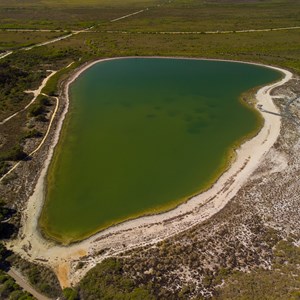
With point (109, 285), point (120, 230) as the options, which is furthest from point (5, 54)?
point (109, 285)

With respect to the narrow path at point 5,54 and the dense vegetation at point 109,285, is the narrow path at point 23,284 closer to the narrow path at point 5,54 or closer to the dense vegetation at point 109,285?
the dense vegetation at point 109,285

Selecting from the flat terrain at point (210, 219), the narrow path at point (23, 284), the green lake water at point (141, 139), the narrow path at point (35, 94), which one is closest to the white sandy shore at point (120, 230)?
the flat terrain at point (210, 219)

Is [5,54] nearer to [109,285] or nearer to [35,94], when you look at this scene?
[35,94]

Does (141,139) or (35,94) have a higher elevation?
(35,94)

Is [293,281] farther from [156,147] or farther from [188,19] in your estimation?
[188,19]

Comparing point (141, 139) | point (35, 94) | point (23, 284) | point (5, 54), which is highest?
point (5, 54)

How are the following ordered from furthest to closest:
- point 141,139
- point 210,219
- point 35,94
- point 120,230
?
point 35,94 → point 141,139 → point 210,219 → point 120,230
